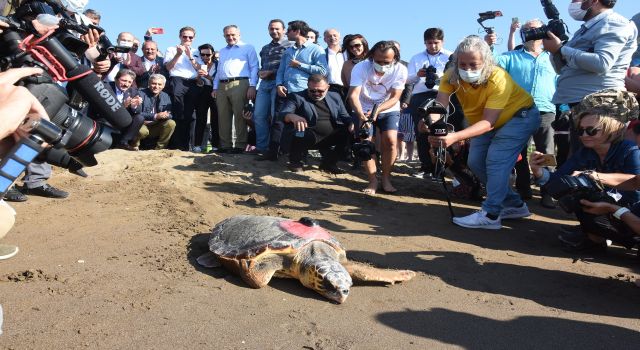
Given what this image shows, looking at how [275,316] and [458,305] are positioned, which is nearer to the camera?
[275,316]

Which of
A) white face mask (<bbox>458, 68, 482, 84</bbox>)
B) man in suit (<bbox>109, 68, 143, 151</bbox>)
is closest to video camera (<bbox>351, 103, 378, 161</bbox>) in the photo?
white face mask (<bbox>458, 68, 482, 84</bbox>)

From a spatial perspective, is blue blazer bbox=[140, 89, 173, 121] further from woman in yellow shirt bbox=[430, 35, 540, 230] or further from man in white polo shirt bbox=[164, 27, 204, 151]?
woman in yellow shirt bbox=[430, 35, 540, 230]

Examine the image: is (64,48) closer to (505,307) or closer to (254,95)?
(505,307)

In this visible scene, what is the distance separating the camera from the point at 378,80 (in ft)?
16.2

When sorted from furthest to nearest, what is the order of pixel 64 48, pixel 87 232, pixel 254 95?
pixel 254 95, pixel 87 232, pixel 64 48

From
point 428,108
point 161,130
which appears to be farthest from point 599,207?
point 161,130

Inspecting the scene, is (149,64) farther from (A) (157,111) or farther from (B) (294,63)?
(B) (294,63)

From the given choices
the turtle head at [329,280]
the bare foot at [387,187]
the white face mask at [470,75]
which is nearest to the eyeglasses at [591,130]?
the white face mask at [470,75]

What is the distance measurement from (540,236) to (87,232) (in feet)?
10.8

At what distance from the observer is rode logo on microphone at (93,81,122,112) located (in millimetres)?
2278

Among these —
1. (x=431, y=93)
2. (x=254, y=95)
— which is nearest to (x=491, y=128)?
(x=431, y=93)

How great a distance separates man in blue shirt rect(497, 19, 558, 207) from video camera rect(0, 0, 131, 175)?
12.6 ft

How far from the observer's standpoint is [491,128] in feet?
12.0

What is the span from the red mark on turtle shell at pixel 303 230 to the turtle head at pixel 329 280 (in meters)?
0.25
